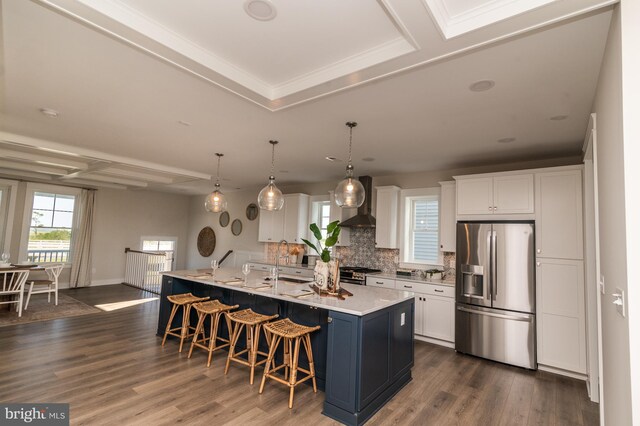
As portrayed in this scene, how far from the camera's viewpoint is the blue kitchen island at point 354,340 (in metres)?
2.63

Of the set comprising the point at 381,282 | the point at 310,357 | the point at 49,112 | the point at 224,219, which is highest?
the point at 49,112

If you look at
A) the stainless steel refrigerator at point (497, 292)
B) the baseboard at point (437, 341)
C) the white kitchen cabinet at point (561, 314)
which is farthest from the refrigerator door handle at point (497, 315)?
the baseboard at point (437, 341)

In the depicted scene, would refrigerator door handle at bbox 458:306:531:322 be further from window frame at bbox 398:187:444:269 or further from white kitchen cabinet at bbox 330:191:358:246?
white kitchen cabinet at bbox 330:191:358:246

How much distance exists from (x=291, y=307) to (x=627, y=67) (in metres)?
3.19

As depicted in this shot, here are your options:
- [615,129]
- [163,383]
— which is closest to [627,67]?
[615,129]

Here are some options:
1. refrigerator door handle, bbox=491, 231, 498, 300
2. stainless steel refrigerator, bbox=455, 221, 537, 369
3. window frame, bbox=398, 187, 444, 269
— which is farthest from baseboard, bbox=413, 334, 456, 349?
window frame, bbox=398, 187, 444, 269

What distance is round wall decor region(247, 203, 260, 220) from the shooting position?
8.36m

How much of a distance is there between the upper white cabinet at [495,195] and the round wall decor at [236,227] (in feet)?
19.5

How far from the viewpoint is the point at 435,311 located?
4676 millimetres

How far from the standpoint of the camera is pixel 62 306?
600 centimetres

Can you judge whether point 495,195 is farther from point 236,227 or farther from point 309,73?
point 236,227

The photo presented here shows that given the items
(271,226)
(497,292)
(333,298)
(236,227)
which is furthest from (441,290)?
(236,227)

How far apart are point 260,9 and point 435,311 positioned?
438 centimetres

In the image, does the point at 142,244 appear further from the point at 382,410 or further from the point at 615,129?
the point at 615,129
